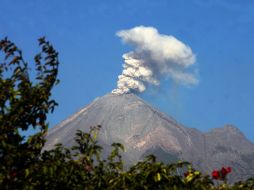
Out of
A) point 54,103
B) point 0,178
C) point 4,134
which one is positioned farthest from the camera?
point 54,103

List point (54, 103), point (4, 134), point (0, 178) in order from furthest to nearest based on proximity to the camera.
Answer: point (54, 103) < point (4, 134) < point (0, 178)

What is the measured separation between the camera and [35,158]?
1182 centimetres

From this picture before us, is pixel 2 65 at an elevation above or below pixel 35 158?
above

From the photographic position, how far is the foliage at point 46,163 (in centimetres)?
1120

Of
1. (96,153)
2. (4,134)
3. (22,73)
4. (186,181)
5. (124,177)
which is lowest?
(186,181)

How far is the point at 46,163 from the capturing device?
11.4 m

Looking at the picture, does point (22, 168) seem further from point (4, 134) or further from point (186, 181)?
point (186, 181)

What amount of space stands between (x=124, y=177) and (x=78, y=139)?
1.72 m

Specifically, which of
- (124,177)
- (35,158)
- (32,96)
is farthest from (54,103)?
(124,177)

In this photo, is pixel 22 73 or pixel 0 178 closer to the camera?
pixel 0 178

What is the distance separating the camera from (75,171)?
11.9 meters

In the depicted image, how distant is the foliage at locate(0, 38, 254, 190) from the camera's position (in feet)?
36.7

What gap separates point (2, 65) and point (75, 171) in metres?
2.88

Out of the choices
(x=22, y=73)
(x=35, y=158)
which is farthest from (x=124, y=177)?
(x=22, y=73)
